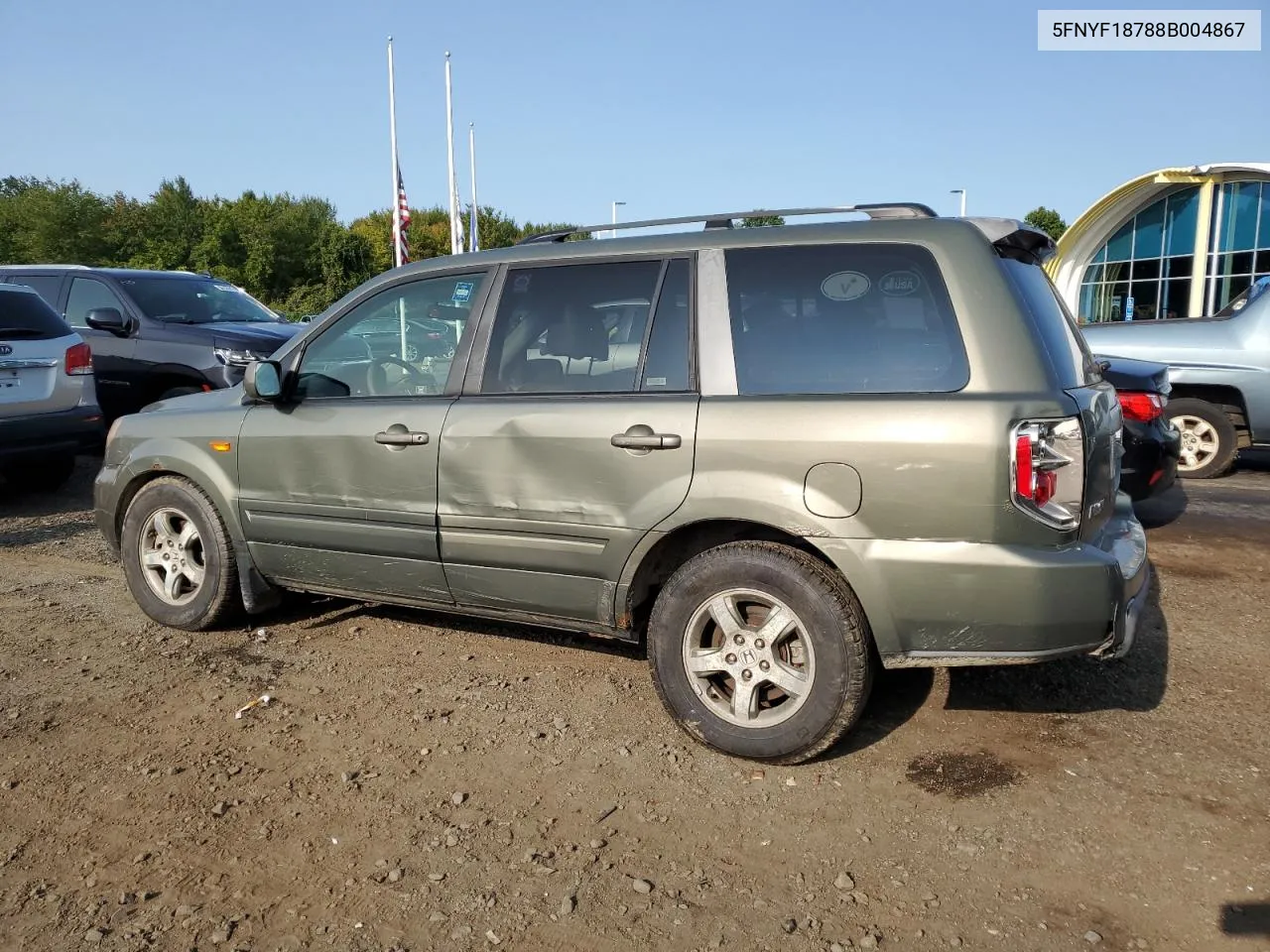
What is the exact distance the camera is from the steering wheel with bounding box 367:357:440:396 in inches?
166

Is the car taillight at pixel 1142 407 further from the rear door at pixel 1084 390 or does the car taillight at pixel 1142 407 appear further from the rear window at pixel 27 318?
the rear window at pixel 27 318

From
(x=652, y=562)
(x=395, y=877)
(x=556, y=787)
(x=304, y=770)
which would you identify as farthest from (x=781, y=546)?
(x=304, y=770)

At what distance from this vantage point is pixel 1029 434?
9.87 feet

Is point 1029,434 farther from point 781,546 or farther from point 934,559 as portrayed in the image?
point 781,546

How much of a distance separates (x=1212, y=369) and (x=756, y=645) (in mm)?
6709

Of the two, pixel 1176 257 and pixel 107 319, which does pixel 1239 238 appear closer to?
pixel 1176 257

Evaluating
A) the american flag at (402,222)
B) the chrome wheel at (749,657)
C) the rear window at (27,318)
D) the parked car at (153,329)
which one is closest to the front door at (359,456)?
the chrome wheel at (749,657)

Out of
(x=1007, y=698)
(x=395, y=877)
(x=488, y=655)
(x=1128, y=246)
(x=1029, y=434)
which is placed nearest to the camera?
(x=395, y=877)

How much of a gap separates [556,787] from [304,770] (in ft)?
2.89

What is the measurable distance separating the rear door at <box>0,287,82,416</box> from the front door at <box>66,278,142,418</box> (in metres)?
1.14

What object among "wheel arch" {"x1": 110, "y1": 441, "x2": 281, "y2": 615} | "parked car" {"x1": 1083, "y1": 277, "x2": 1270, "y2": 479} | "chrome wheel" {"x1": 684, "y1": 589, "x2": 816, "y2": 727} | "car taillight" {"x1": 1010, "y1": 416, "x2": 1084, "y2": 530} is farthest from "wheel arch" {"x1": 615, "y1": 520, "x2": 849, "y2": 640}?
"parked car" {"x1": 1083, "y1": 277, "x2": 1270, "y2": 479}

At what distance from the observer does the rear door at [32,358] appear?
301 inches

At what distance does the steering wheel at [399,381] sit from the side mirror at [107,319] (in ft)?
19.4

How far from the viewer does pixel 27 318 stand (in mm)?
8008
